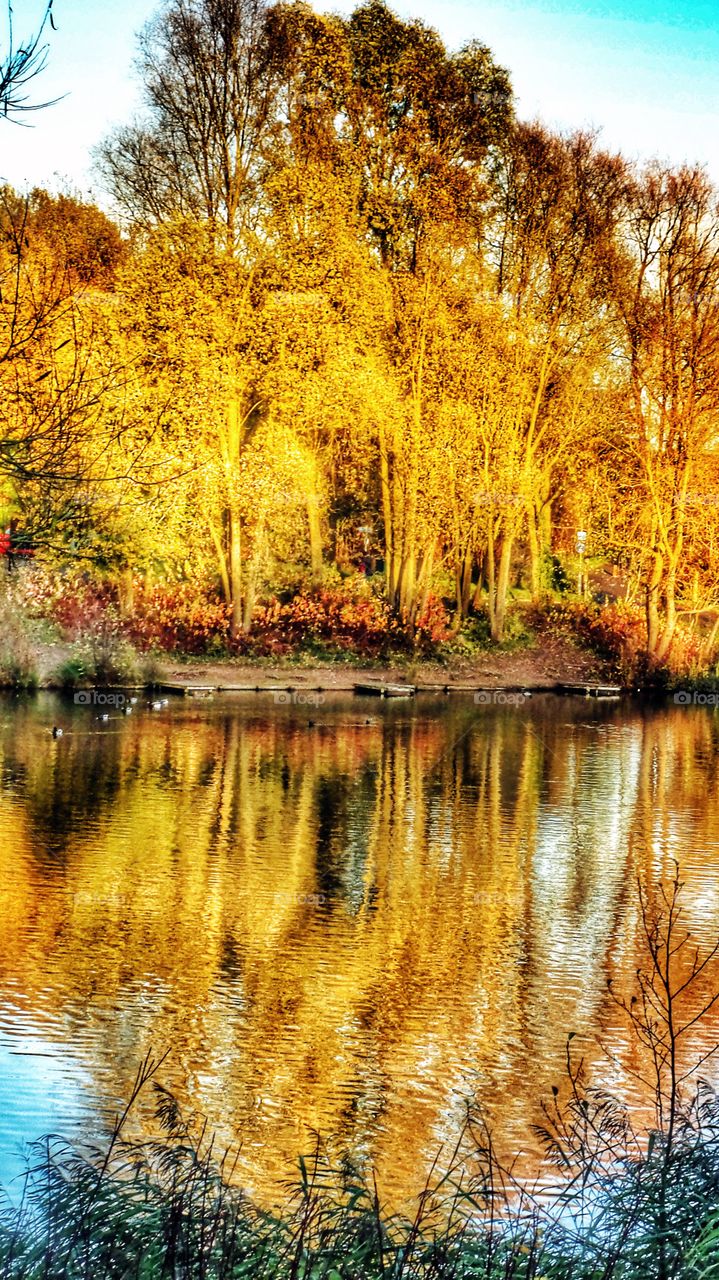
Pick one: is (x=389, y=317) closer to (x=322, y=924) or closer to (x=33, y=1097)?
(x=322, y=924)

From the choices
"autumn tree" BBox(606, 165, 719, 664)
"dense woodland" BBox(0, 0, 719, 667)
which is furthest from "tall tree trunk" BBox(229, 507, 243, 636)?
"autumn tree" BBox(606, 165, 719, 664)

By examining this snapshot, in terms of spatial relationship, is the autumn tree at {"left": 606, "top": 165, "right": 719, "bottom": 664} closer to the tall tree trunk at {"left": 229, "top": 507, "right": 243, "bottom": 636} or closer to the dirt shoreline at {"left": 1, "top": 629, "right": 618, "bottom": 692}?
the dirt shoreline at {"left": 1, "top": 629, "right": 618, "bottom": 692}

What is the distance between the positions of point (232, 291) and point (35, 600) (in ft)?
30.5

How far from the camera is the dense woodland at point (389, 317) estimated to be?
3841cm

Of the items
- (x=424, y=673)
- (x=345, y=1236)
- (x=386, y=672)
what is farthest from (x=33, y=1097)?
(x=424, y=673)

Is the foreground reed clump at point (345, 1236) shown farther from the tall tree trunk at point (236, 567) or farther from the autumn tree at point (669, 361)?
the autumn tree at point (669, 361)

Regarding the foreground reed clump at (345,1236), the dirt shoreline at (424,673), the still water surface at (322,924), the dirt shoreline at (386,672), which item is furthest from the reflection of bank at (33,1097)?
the dirt shoreline at (424,673)

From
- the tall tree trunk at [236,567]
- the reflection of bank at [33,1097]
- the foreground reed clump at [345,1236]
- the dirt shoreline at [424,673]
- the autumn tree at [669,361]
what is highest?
the autumn tree at [669,361]

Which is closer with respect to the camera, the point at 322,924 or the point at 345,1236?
the point at 345,1236

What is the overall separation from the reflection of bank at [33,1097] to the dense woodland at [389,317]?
85.1 feet

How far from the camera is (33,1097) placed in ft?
30.7

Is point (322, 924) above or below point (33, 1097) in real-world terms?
above

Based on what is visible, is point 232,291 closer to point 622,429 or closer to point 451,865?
point 622,429

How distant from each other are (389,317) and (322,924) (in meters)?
30.1
